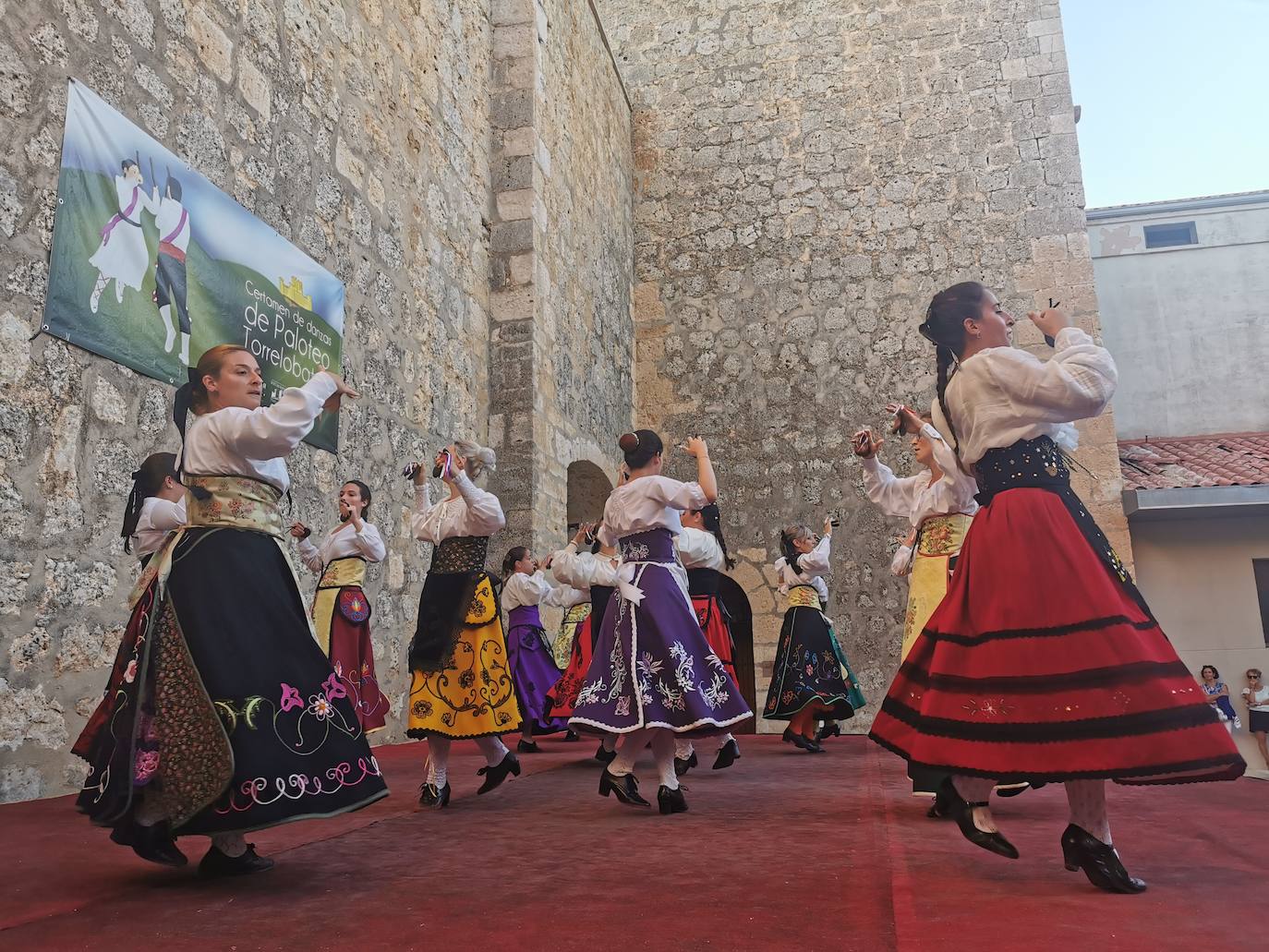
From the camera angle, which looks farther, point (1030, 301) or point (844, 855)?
point (1030, 301)

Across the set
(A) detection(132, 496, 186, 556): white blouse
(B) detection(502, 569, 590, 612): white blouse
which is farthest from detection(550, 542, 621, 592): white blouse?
(A) detection(132, 496, 186, 556): white blouse

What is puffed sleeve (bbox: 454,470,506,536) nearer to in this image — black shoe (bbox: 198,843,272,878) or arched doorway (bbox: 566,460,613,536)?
black shoe (bbox: 198,843,272,878)

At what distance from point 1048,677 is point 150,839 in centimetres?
194

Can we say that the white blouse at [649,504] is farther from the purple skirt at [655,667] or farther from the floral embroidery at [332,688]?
the floral embroidery at [332,688]

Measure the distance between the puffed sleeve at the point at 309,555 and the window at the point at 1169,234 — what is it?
34.4 ft

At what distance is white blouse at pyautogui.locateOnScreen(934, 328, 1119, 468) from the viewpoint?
2.19m

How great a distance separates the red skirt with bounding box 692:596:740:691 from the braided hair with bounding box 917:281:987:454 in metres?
3.13

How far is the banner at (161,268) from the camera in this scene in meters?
3.82

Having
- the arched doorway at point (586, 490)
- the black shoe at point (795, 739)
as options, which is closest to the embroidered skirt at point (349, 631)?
the black shoe at point (795, 739)

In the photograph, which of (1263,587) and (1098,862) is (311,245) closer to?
(1098,862)

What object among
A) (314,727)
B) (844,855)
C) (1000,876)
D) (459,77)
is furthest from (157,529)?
(459,77)

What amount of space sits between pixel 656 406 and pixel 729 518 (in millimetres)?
1471

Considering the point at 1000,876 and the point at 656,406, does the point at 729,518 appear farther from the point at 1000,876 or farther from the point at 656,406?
the point at 1000,876

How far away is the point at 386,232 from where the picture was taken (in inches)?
246
